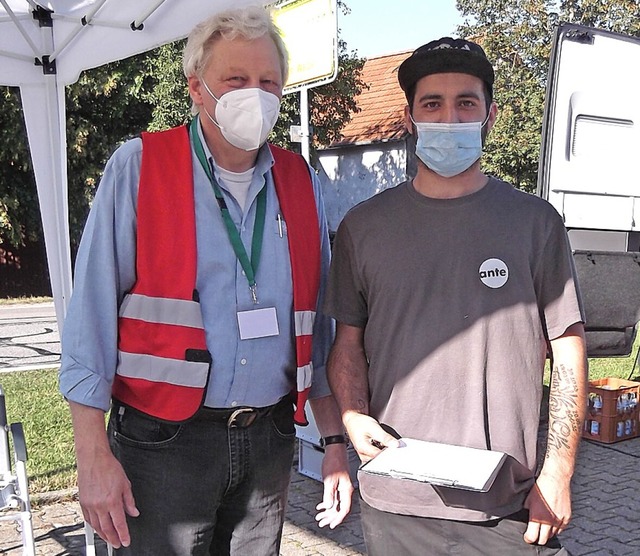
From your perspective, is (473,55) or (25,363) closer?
(473,55)

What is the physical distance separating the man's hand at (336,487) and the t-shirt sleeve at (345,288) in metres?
0.41

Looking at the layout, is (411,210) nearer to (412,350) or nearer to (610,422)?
(412,350)

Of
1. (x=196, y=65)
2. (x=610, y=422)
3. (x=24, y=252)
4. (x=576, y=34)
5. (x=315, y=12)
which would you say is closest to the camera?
(x=196, y=65)

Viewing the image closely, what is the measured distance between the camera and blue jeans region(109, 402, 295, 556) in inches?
76.5

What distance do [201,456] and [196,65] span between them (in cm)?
102

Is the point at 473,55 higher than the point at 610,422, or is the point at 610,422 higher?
the point at 473,55

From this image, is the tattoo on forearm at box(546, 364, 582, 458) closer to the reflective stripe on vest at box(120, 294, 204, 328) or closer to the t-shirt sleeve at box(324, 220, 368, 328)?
the t-shirt sleeve at box(324, 220, 368, 328)

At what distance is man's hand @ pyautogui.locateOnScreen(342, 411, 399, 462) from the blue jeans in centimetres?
23

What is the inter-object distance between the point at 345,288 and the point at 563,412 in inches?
25.3

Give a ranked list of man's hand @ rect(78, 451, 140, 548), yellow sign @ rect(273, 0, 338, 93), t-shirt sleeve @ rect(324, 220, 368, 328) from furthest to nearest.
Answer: yellow sign @ rect(273, 0, 338, 93)
t-shirt sleeve @ rect(324, 220, 368, 328)
man's hand @ rect(78, 451, 140, 548)

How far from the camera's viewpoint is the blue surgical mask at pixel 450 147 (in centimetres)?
195

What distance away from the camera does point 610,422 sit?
6211 mm

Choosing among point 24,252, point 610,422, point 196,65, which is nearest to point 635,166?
point 610,422

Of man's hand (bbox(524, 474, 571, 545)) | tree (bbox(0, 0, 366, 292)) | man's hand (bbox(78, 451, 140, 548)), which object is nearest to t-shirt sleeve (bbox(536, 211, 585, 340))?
man's hand (bbox(524, 474, 571, 545))
